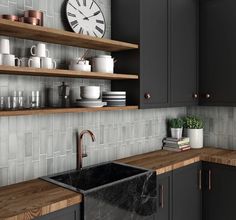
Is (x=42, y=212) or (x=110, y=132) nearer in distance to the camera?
(x=42, y=212)

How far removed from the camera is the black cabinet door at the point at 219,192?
265 centimetres

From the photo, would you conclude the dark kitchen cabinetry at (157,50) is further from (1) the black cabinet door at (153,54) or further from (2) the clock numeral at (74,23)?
(2) the clock numeral at (74,23)

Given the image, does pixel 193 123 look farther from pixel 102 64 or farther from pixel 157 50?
pixel 102 64

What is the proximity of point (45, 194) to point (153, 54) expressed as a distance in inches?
57.7

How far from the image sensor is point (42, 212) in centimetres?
156

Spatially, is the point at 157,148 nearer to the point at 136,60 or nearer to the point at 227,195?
the point at 227,195

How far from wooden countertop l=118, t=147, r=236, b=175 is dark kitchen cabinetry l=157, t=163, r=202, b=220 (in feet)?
0.21

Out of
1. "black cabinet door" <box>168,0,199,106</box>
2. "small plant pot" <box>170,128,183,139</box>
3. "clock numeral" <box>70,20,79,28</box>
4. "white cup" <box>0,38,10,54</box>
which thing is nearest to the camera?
"white cup" <box>0,38,10,54</box>

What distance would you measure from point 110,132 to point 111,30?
2.94 ft

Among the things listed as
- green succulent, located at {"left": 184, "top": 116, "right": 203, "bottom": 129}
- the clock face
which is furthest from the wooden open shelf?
green succulent, located at {"left": 184, "top": 116, "right": 203, "bottom": 129}

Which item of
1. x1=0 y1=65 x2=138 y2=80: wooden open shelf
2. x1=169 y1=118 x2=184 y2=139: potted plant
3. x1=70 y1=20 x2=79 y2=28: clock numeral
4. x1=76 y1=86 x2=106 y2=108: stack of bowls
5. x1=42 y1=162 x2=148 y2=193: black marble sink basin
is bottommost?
x1=42 y1=162 x2=148 y2=193: black marble sink basin

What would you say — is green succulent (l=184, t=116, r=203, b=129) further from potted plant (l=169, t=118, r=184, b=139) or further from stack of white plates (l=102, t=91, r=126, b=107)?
stack of white plates (l=102, t=91, r=126, b=107)

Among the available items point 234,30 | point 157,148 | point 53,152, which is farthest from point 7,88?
point 234,30

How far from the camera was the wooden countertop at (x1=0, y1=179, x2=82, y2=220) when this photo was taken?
1517 millimetres
